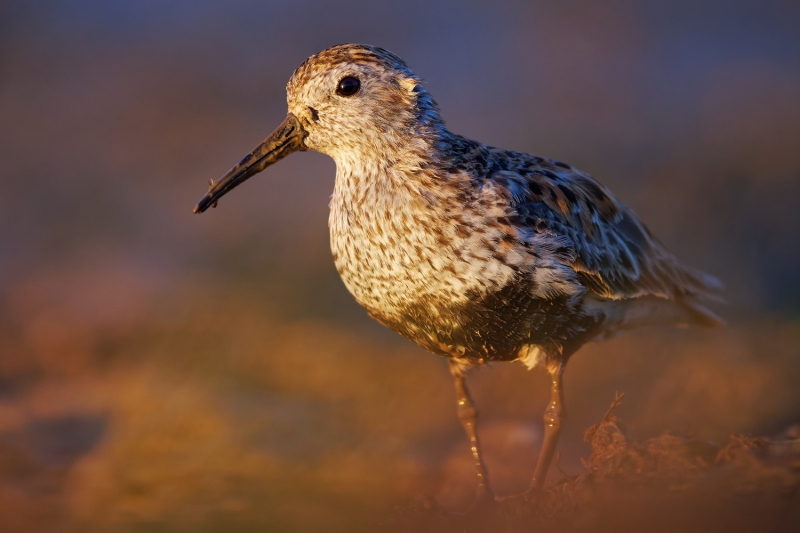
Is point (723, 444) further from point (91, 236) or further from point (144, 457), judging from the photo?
point (91, 236)

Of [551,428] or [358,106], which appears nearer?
[358,106]

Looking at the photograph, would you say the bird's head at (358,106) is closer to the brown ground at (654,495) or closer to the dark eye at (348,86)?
the dark eye at (348,86)

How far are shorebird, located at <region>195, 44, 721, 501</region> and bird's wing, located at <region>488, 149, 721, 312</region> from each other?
0.7 inches

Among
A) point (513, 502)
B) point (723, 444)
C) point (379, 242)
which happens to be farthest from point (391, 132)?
point (723, 444)

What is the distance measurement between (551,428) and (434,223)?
6.15 ft

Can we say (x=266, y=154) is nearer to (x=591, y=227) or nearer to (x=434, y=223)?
(x=434, y=223)

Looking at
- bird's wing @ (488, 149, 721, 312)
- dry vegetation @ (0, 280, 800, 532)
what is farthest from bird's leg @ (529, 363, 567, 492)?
bird's wing @ (488, 149, 721, 312)

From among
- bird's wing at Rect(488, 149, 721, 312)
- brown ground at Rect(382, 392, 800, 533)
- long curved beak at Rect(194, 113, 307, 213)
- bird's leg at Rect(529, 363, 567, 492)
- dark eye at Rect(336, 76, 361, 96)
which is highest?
dark eye at Rect(336, 76, 361, 96)

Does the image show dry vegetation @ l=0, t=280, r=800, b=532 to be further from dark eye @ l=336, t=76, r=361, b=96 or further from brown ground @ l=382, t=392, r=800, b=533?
dark eye @ l=336, t=76, r=361, b=96

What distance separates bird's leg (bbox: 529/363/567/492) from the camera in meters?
5.50

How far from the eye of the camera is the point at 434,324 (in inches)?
190

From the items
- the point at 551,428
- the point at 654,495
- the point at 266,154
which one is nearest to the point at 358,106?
the point at 266,154

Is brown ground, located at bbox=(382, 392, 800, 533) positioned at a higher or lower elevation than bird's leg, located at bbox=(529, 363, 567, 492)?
lower

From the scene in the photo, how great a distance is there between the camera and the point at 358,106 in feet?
15.8
